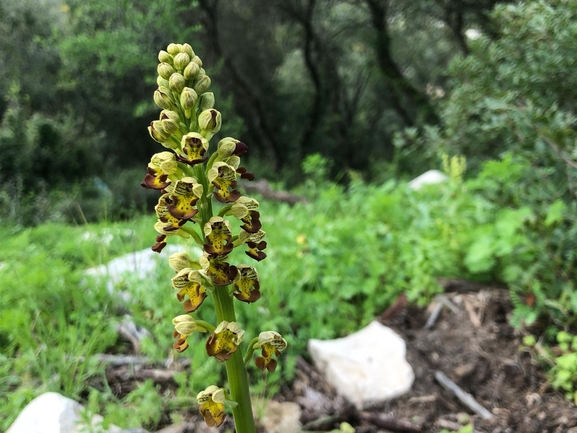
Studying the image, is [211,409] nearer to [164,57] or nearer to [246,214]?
[246,214]

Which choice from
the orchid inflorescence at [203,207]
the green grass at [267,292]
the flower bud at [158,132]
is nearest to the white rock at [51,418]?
the green grass at [267,292]

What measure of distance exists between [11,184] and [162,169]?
30.4 feet

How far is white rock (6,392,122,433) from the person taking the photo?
1.83 m

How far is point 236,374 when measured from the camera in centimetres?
124

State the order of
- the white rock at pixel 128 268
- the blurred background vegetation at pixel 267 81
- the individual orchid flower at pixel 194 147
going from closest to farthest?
the individual orchid flower at pixel 194 147 → the white rock at pixel 128 268 → the blurred background vegetation at pixel 267 81

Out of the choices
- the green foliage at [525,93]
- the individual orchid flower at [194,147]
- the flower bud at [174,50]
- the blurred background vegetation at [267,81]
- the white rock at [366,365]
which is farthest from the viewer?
the blurred background vegetation at [267,81]

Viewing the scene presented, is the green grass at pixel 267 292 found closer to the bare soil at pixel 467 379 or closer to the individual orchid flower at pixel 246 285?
the bare soil at pixel 467 379

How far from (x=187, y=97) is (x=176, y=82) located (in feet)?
0.20

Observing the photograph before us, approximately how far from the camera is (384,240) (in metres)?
3.43

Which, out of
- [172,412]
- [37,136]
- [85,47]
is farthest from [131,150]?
[172,412]

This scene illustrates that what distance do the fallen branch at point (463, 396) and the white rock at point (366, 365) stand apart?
0.16 meters

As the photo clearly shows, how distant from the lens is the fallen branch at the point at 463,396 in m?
2.21

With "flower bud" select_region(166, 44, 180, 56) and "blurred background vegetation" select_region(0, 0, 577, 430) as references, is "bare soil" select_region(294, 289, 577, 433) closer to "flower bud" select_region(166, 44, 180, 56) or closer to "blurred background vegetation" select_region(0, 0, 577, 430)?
"blurred background vegetation" select_region(0, 0, 577, 430)

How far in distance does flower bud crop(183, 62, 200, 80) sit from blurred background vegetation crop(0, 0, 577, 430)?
5.19ft
